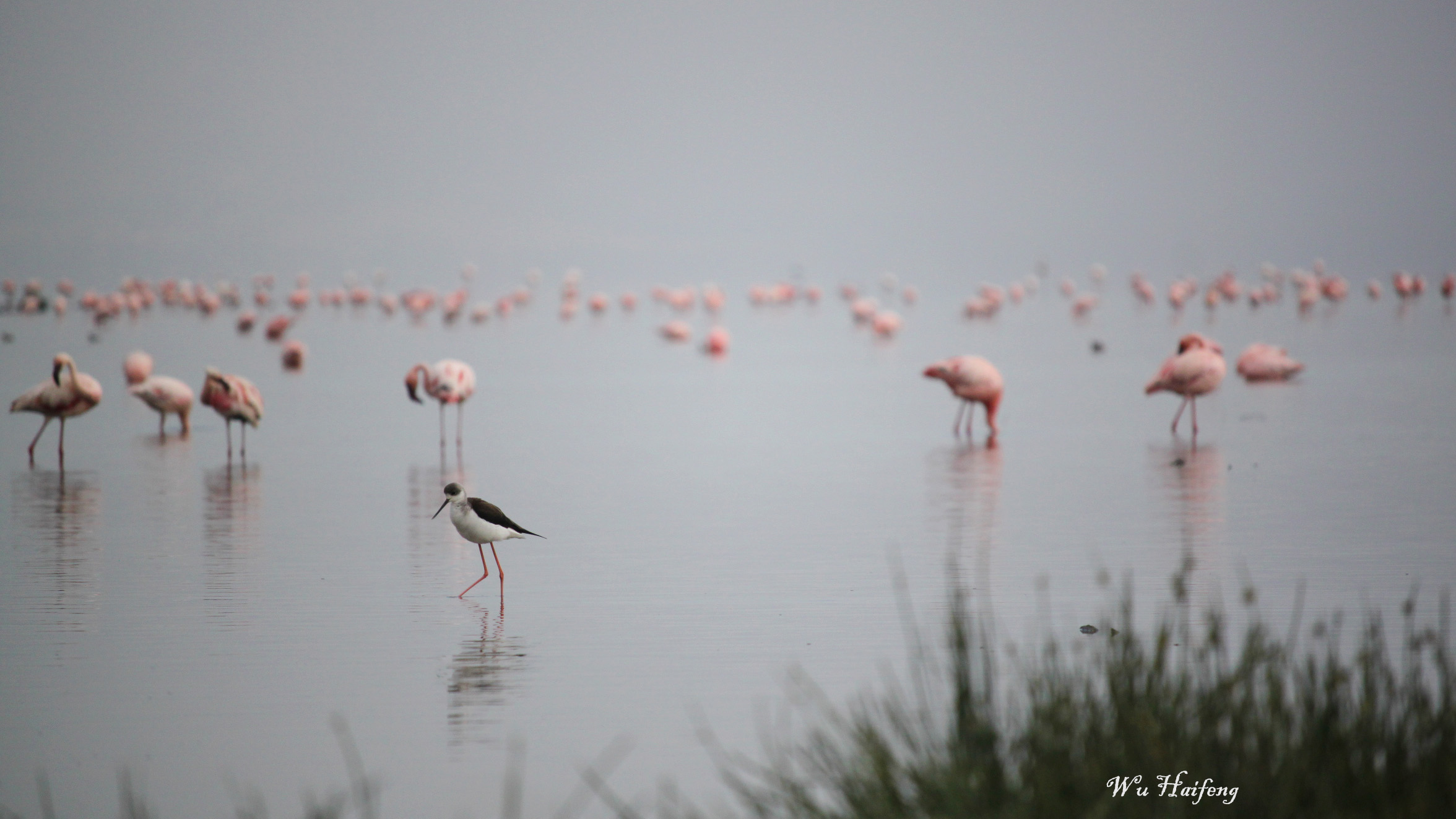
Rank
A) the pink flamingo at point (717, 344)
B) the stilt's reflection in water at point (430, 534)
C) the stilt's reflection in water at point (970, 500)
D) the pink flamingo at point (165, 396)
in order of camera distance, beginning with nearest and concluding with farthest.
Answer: the stilt's reflection in water at point (430, 534), the stilt's reflection in water at point (970, 500), the pink flamingo at point (165, 396), the pink flamingo at point (717, 344)

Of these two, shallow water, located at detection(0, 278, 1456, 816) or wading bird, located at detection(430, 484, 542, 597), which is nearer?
shallow water, located at detection(0, 278, 1456, 816)

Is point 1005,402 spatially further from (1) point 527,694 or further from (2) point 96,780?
(2) point 96,780

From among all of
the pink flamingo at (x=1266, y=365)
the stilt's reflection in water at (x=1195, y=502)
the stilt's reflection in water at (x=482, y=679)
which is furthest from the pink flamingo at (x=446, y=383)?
the pink flamingo at (x=1266, y=365)

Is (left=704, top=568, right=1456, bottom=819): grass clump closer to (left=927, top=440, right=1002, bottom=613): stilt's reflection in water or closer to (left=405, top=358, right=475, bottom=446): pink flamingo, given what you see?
(left=927, top=440, right=1002, bottom=613): stilt's reflection in water

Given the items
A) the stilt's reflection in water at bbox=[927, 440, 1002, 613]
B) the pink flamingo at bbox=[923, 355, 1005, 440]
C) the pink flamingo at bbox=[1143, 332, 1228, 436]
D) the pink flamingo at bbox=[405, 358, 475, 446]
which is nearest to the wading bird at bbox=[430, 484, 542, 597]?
the stilt's reflection in water at bbox=[927, 440, 1002, 613]

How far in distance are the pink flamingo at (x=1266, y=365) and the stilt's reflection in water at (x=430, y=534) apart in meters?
13.9

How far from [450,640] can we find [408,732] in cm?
144

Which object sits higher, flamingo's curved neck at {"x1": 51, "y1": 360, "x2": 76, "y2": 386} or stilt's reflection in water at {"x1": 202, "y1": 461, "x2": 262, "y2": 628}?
flamingo's curved neck at {"x1": 51, "y1": 360, "x2": 76, "y2": 386}

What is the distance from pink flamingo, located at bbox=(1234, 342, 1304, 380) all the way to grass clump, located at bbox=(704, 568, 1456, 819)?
19.6 m

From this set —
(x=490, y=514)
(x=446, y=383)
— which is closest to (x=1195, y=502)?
(x=490, y=514)

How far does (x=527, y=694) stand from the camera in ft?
21.1

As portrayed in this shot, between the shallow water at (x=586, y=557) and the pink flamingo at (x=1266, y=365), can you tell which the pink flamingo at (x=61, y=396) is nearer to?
the shallow water at (x=586, y=557)

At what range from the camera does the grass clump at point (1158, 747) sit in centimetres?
393

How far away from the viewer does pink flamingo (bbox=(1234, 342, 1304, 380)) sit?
23156 millimetres
